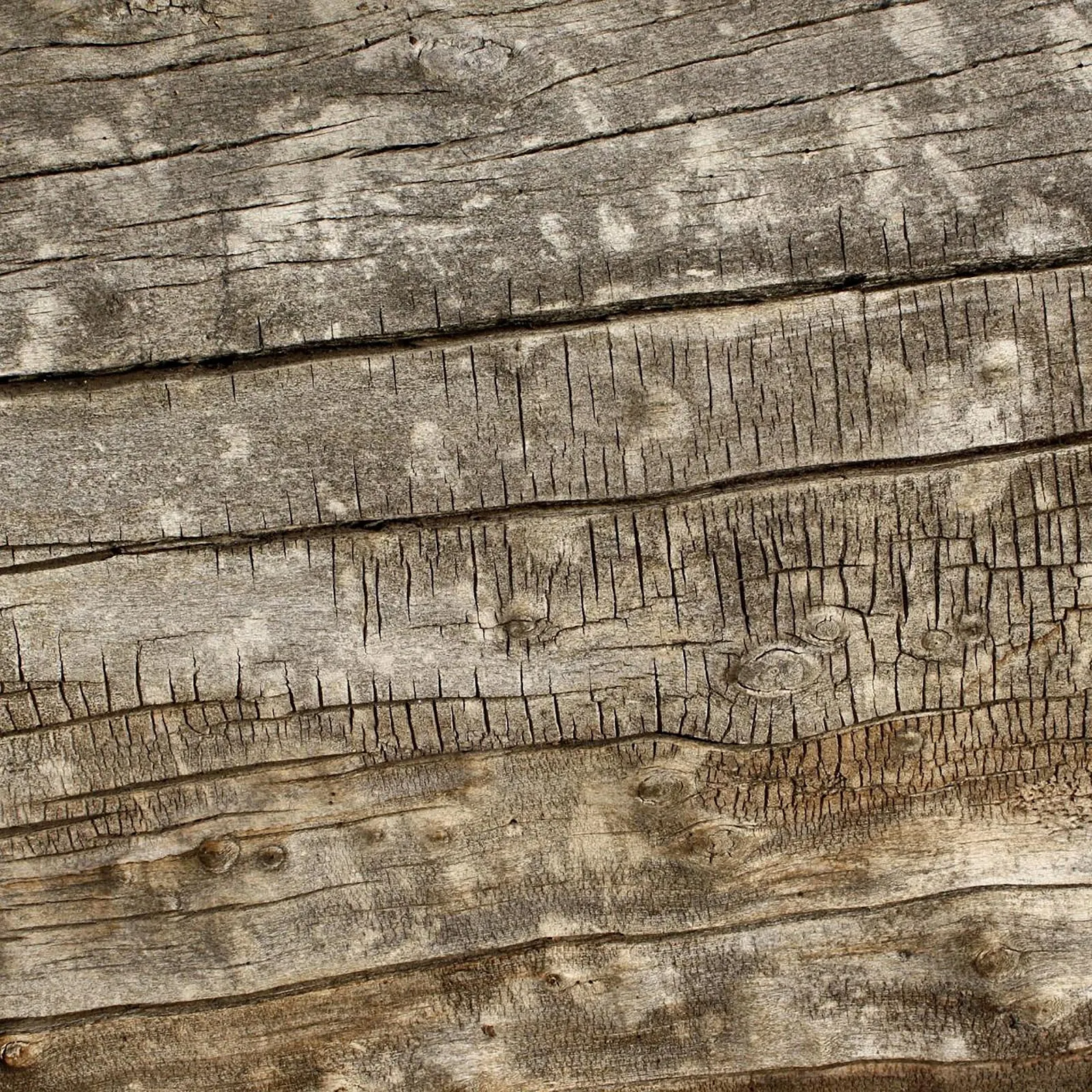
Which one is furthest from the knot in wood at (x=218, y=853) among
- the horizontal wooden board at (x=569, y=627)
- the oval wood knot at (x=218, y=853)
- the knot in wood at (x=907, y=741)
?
the knot in wood at (x=907, y=741)

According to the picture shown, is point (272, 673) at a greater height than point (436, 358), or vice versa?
point (436, 358)

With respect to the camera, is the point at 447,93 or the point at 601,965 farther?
the point at 601,965

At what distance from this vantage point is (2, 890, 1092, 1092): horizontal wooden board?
7.08 ft

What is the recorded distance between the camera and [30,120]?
199 centimetres

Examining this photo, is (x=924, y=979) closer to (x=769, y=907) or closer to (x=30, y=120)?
(x=769, y=907)

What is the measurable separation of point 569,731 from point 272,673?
0.64m

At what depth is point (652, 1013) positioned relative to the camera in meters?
2.18

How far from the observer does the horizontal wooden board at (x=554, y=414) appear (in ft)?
6.47

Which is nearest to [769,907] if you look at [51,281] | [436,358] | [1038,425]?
[1038,425]

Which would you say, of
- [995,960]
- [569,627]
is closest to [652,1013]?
[995,960]

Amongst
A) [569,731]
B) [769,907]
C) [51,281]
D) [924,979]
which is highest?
[51,281]

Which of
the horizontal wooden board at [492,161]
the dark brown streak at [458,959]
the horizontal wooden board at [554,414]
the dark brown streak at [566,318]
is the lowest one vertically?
the dark brown streak at [458,959]

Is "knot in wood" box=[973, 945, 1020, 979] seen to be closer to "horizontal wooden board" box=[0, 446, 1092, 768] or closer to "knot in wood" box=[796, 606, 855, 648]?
"horizontal wooden board" box=[0, 446, 1092, 768]

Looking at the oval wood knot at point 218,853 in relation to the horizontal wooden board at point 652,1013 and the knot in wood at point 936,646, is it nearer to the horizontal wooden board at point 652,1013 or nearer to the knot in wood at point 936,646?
the horizontal wooden board at point 652,1013
